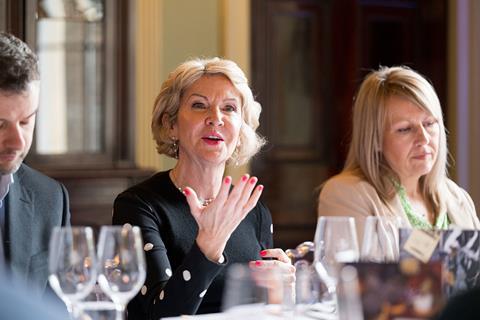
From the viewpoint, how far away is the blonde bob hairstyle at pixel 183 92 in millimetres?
2764

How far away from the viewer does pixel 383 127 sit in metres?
3.09

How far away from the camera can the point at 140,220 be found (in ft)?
8.19

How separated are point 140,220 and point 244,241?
351mm

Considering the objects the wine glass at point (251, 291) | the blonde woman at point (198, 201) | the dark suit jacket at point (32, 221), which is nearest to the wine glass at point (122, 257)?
the wine glass at point (251, 291)

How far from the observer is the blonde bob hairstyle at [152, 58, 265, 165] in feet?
9.07

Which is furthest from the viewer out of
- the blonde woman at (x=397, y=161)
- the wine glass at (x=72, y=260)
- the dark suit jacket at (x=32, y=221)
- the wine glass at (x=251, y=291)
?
the blonde woman at (x=397, y=161)

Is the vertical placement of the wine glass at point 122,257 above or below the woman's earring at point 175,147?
below

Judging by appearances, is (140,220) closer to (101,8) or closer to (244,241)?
(244,241)

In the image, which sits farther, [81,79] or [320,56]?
[320,56]

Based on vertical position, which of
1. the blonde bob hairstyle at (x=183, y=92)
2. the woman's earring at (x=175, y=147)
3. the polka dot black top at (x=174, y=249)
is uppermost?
the blonde bob hairstyle at (x=183, y=92)

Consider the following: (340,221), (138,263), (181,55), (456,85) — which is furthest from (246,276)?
(456,85)

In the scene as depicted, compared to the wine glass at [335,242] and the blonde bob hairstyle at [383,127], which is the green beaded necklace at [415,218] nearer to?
the blonde bob hairstyle at [383,127]

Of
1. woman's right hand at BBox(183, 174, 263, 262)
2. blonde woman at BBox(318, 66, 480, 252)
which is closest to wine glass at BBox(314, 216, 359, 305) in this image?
woman's right hand at BBox(183, 174, 263, 262)

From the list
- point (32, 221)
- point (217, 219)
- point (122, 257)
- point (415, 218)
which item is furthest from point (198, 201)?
point (415, 218)
